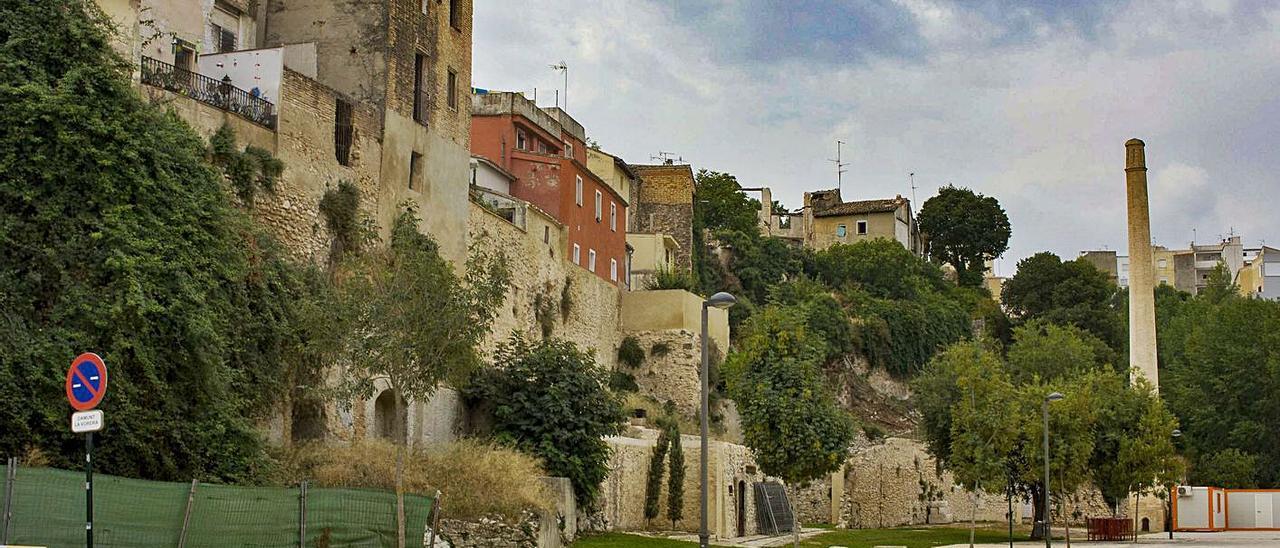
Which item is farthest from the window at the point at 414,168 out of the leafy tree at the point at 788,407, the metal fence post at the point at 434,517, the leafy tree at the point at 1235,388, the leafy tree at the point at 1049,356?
the leafy tree at the point at 1235,388

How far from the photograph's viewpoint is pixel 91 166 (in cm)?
2270

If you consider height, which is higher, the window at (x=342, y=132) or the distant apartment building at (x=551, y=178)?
the distant apartment building at (x=551, y=178)

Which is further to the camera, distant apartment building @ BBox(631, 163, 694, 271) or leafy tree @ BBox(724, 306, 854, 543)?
distant apartment building @ BBox(631, 163, 694, 271)

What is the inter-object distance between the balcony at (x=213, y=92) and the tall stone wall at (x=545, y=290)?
10511 millimetres

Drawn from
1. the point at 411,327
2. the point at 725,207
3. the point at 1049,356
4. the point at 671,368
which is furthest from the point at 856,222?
the point at 411,327

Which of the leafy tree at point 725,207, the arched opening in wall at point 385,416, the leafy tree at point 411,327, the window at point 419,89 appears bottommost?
the arched opening in wall at point 385,416

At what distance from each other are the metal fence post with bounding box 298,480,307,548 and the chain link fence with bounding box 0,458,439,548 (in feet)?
0.05

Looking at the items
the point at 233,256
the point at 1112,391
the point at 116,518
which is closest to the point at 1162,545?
the point at 1112,391

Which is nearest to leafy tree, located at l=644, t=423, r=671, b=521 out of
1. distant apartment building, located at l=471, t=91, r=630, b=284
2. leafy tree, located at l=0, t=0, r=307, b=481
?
distant apartment building, located at l=471, t=91, r=630, b=284

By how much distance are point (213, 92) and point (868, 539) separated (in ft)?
83.9

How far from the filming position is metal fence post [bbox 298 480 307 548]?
21325 mm

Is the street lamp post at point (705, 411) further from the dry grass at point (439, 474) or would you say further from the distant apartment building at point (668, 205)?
the distant apartment building at point (668, 205)

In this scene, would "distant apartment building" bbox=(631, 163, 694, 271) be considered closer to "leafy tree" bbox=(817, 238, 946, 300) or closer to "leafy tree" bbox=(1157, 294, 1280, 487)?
"leafy tree" bbox=(817, 238, 946, 300)

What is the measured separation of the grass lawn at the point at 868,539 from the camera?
108 ft
